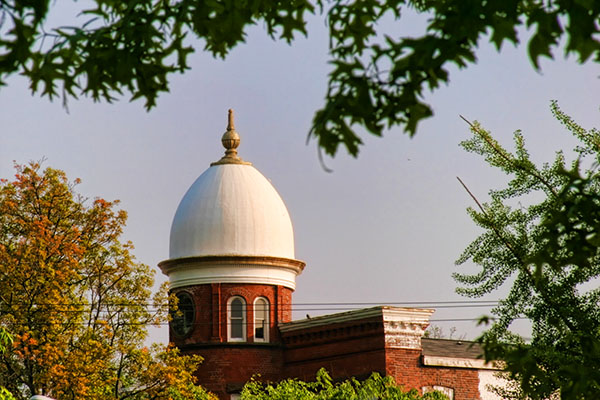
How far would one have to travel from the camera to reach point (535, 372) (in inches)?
287

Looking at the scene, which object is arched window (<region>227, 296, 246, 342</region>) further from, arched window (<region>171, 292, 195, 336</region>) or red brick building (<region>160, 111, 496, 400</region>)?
arched window (<region>171, 292, 195, 336</region>)

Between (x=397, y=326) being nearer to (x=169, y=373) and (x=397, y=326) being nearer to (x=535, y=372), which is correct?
(x=169, y=373)

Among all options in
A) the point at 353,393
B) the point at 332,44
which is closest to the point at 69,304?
the point at 353,393

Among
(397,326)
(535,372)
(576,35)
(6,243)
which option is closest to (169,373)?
(6,243)

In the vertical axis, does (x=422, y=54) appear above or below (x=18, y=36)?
below

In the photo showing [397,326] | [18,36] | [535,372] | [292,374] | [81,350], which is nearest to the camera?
[18,36]

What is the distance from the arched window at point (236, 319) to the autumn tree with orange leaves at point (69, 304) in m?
6.04

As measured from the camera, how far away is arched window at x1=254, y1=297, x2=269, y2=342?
Answer: 1551 inches

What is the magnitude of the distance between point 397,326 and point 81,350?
10.9m

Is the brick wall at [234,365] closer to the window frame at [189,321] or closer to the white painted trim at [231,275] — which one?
the window frame at [189,321]

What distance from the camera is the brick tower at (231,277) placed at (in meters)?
38.8

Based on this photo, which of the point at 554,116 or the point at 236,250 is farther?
the point at 236,250

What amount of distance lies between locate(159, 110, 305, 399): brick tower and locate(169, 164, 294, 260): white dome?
0.12ft

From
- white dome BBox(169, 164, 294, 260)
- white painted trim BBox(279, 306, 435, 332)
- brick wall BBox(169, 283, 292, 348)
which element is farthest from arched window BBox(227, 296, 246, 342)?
white painted trim BBox(279, 306, 435, 332)
